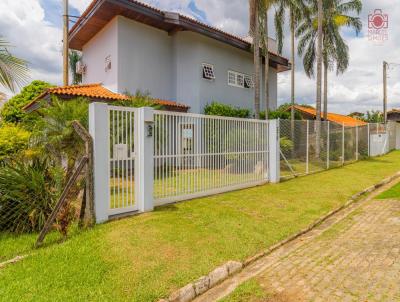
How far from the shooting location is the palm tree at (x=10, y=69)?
5.70 m

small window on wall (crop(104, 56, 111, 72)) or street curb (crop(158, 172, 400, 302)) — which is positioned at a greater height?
small window on wall (crop(104, 56, 111, 72))

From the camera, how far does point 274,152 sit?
1030 centimetres

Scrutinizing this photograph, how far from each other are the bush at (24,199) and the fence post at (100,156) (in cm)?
96

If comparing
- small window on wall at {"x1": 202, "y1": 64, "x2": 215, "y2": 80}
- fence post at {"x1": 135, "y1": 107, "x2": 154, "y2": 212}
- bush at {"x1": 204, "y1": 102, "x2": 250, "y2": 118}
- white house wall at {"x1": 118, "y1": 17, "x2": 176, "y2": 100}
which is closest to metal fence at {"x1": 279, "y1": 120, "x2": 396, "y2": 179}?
bush at {"x1": 204, "y1": 102, "x2": 250, "y2": 118}

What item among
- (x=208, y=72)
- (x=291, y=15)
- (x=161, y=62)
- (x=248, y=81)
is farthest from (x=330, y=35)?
(x=161, y=62)

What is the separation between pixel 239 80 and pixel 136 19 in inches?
274

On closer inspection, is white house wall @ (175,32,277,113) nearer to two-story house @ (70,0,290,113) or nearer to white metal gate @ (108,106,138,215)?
two-story house @ (70,0,290,113)

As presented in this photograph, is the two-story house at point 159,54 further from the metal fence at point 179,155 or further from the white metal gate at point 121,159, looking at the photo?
the white metal gate at point 121,159

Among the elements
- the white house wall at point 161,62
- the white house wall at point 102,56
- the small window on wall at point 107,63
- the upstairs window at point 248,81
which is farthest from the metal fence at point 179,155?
the small window on wall at point 107,63

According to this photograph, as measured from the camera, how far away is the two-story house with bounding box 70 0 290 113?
13547 millimetres

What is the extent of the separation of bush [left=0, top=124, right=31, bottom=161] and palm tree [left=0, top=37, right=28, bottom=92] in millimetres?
3561

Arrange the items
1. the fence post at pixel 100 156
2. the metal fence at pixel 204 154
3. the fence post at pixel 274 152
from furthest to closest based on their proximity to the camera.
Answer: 1. the fence post at pixel 274 152
2. the metal fence at pixel 204 154
3. the fence post at pixel 100 156

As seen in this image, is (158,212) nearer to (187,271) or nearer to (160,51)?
(187,271)

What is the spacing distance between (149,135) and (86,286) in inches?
133
